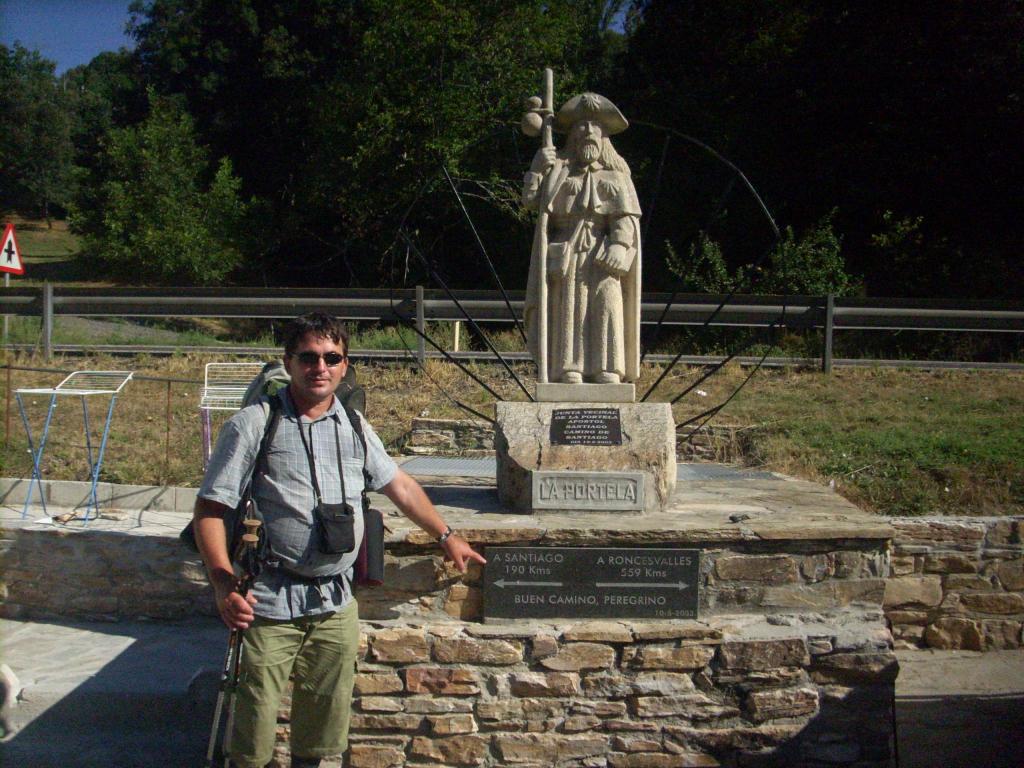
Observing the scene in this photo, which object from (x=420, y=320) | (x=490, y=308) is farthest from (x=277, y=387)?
(x=490, y=308)

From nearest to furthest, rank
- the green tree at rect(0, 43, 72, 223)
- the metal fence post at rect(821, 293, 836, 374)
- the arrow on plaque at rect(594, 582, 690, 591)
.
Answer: the arrow on plaque at rect(594, 582, 690, 591), the metal fence post at rect(821, 293, 836, 374), the green tree at rect(0, 43, 72, 223)

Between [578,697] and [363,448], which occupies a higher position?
[363,448]

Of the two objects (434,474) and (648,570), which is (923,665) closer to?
(648,570)

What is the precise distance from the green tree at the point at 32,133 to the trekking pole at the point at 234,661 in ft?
83.6

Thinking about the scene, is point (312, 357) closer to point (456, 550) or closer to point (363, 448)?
point (363, 448)

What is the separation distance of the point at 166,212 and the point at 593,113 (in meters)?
17.8

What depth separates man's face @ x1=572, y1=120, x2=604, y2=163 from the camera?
17.5 feet

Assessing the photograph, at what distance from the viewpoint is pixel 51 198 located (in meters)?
29.7

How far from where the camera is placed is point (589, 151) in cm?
534

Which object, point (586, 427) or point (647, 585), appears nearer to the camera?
point (647, 585)

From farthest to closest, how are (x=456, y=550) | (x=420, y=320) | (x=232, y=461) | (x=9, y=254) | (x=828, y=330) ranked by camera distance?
(x=9, y=254), (x=420, y=320), (x=828, y=330), (x=456, y=550), (x=232, y=461)

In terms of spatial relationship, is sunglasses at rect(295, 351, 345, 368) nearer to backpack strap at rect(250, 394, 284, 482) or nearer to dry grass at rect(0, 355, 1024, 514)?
backpack strap at rect(250, 394, 284, 482)

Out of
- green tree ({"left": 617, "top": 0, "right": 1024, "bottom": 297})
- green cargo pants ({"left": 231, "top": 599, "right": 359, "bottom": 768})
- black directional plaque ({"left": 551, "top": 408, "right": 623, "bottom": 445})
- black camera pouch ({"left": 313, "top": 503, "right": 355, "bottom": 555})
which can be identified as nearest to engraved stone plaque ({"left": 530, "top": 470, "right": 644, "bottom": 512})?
black directional plaque ({"left": 551, "top": 408, "right": 623, "bottom": 445})

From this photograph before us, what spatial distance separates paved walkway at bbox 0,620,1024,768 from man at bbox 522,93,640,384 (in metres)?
2.47
